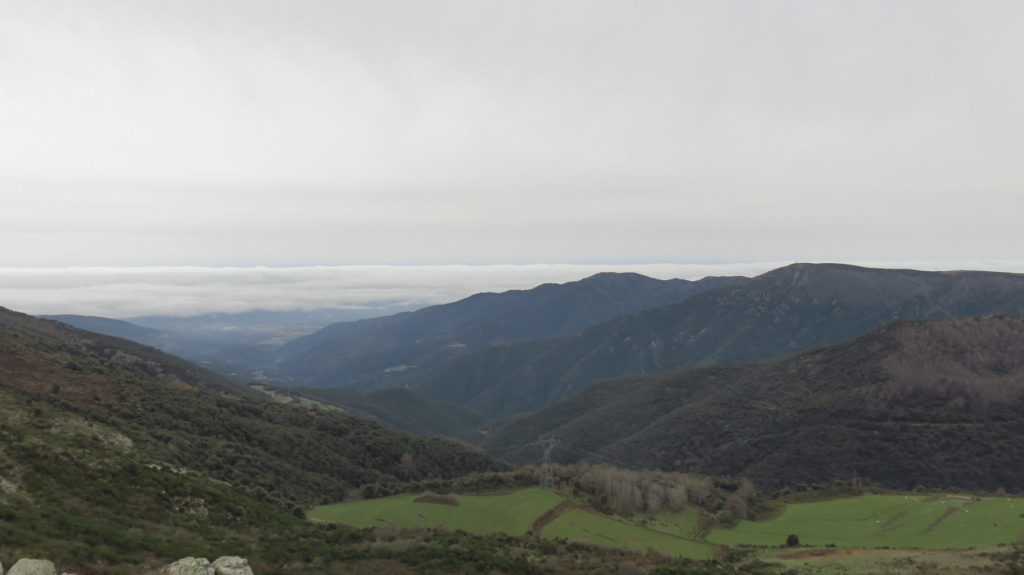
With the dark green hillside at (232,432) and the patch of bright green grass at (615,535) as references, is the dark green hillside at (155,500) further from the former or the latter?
the patch of bright green grass at (615,535)

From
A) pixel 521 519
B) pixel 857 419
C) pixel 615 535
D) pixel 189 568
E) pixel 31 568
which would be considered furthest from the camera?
pixel 857 419

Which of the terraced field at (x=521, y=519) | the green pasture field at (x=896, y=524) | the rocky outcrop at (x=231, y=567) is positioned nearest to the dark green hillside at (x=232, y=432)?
the terraced field at (x=521, y=519)

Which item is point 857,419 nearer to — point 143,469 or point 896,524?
point 896,524

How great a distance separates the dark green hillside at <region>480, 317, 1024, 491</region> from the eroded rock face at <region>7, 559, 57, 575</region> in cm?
10134

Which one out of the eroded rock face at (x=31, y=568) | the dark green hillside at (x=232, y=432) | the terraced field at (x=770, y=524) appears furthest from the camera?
the dark green hillside at (x=232, y=432)

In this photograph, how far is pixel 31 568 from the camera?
12.4m

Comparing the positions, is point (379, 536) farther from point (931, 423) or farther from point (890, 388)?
point (890, 388)

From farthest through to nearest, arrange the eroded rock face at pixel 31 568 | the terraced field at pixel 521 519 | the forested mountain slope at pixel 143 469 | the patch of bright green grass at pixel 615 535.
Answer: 1. the patch of bright green grass at pixel 615 535
2. the terraced field at pixel 521 519
3. the forested mountain slope at pixel 143 469
4. the eroded rock face at pixel 31 568

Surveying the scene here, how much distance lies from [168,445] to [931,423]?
134 metres

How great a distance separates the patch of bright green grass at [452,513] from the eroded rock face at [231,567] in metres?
21.2

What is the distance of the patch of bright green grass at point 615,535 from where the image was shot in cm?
4128

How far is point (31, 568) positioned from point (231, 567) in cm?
494

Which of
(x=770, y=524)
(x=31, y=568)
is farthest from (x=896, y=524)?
(x=31, y=568)

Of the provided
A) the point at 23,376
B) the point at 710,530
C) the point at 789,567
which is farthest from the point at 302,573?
the point at 710,530
